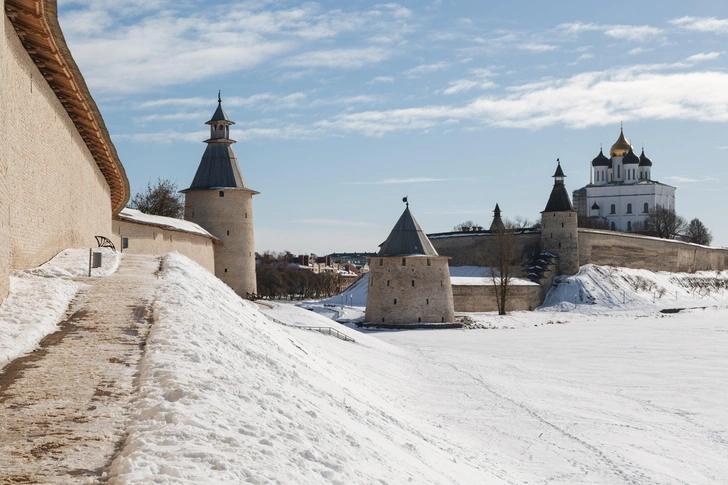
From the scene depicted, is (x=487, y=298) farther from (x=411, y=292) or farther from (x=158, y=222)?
(x=158, y=222)

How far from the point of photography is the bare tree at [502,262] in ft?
128

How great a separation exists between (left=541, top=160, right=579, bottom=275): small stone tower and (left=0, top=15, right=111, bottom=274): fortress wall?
121ft

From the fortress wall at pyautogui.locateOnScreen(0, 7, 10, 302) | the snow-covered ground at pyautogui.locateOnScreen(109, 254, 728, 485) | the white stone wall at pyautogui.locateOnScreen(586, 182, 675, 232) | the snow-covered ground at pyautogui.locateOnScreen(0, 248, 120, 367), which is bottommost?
the snow-covered ground at pyautogui.locateOnScreen(109, 254, 728, 485)

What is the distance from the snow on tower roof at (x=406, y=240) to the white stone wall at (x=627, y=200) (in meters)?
48.7

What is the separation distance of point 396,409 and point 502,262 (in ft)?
98.1

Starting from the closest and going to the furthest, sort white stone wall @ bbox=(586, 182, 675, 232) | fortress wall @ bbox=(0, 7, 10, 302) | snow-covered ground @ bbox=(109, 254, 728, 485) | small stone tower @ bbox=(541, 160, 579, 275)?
snow-covered ground @ bbox=(109, 254, 728, 485) < fortress wall @ bbox=(0, 7, 10, 302) < small stone tower @ bbox=(541, 160, 579, 275) < white stone wall @ bbox=(586, 182, 675, 232)

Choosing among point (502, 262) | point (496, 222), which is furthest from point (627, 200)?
point (502, 262)

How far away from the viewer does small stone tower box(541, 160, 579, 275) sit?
47000 millimetres

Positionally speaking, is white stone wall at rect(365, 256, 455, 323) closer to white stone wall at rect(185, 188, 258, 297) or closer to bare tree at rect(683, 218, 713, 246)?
white stone wall at rect(185, 188, 258, 297)

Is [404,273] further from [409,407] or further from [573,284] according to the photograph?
[409,407]

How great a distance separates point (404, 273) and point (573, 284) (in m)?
17.0

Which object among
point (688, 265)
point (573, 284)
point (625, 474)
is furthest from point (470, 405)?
point (688, 265)

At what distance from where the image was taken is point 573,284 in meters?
45.4

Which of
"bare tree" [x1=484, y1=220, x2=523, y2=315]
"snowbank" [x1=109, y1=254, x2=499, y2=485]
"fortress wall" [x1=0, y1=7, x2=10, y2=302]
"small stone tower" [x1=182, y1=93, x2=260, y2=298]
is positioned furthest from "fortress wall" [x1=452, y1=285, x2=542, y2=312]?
"fortress wall" [x1=0, y1=7, x2=10, y2=302]
